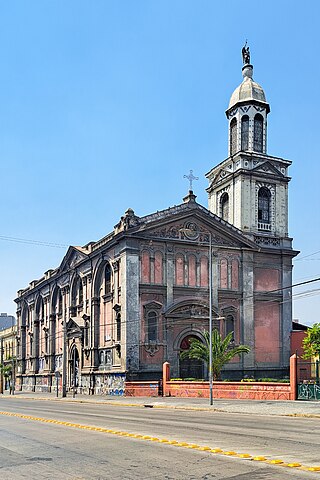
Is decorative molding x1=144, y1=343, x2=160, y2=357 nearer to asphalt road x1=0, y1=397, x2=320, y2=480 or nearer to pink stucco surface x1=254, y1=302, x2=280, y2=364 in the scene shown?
pink stucco surface x1=254, y1=302, x2=280, y2=364

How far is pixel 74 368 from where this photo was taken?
204ft

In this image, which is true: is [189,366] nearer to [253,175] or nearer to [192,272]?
[192,272]

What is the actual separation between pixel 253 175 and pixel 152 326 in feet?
54.8

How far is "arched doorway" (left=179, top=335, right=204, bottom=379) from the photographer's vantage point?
5262 cm

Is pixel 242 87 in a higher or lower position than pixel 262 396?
higher

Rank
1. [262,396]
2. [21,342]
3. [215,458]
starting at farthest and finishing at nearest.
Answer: [21,342] < [262,396] < [215,458]

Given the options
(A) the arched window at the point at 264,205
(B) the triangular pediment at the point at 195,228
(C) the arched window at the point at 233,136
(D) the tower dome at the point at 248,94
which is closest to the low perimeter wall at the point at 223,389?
(B) the triangular pediment at the point at 195,228

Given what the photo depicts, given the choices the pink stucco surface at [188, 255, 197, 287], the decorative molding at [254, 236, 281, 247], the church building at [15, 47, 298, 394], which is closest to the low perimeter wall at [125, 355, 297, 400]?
the church building at [15, 47, 298, 394]

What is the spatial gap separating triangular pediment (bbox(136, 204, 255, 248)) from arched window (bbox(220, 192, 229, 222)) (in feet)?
13.7

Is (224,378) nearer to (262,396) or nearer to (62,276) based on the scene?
(262,396)

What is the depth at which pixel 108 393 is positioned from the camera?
52.6 m

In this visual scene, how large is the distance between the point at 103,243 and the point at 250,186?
14.1 meters

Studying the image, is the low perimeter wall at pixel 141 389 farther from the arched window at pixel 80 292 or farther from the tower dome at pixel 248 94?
the tower dome at pixel 248 94

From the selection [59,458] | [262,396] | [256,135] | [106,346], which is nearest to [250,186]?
[256,135]
